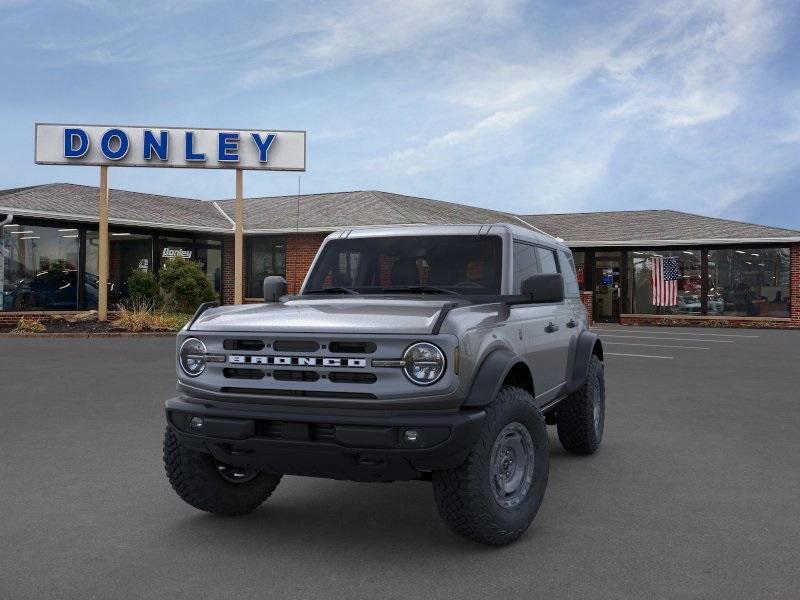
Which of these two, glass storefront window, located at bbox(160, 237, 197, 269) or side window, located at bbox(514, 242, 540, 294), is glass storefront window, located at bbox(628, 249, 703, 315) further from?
side window, located at bbox(514, 242, 540, 294)

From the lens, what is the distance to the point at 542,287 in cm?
486

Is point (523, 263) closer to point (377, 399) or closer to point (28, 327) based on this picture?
Answer: point (377, 399)

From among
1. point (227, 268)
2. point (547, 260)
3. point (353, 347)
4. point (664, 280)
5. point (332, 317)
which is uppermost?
point (227, 268)

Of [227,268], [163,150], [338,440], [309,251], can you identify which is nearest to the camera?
[338,440]

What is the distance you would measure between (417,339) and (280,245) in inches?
1004

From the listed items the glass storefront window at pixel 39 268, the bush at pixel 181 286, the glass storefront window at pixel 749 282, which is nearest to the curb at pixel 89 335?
the bush at pixel 181 286

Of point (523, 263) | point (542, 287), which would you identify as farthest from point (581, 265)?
point (542, 287)

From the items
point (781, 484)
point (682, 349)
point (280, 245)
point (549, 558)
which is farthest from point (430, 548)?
point (280, 245)

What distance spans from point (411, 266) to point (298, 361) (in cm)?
163

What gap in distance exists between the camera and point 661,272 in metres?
29.6

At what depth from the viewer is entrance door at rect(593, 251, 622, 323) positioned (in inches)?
1204

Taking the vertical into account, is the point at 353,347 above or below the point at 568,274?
below

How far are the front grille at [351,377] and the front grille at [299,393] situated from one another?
70 millimetres

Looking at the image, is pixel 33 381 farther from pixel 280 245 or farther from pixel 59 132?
pixel 280 245
